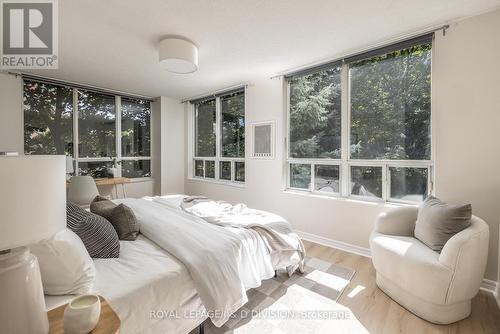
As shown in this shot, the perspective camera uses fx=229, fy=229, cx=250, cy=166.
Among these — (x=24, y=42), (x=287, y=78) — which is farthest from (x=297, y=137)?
(x=24, y=42)

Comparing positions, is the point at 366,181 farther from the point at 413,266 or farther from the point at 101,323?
the point at 101,323

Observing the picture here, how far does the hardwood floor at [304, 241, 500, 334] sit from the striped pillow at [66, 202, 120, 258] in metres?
1.82

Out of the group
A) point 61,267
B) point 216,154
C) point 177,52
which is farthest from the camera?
point 216,154

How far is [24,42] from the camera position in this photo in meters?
2.53

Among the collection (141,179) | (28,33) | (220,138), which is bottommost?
(141,179)

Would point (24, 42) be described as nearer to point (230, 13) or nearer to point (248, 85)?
point (230, 13)

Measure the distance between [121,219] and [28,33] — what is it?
7.37 ft

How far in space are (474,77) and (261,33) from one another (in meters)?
2.07

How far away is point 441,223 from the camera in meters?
1.83

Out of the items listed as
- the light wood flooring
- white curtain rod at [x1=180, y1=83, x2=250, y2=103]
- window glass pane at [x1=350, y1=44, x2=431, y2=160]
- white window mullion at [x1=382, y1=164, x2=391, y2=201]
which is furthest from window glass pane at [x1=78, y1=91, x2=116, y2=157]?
white window mullion at [x1=382, y1=164, x2=391, y2=201]

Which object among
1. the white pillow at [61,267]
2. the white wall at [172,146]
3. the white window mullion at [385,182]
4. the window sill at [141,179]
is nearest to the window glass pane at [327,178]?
the white window mullion at [385,182]

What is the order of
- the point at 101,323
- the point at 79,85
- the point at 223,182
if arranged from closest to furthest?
the point at 101,323
the point at 79,85
the point at 223,182

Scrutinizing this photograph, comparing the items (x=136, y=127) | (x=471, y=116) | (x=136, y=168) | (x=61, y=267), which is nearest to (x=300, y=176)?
(x=471, y=116)

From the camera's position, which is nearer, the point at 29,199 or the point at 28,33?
the point at 29,199
